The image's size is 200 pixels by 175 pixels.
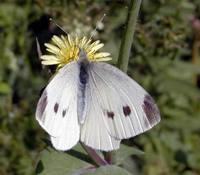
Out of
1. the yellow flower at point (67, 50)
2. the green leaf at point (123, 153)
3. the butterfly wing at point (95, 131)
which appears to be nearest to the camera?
the butterfly wing at point (95, 131)

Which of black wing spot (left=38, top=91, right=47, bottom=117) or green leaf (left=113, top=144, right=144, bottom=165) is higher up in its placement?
black wing spot (left=38, top=91, right=47, bottom=117)

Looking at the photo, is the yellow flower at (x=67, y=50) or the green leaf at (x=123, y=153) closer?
the yellow flower at (x=67, y=50)

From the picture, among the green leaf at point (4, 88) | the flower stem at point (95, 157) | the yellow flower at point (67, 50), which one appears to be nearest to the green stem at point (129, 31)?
the yellow flower at point (67, 50)

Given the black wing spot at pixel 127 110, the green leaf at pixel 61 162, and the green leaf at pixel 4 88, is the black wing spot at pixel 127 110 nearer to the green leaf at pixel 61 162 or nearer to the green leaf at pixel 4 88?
the green leaf at pixel 61 162

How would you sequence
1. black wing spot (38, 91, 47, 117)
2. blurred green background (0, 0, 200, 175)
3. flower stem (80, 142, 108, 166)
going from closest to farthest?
black wing spot (38, 91, 47, 117) < flower stem (80, 142, 108, 166) < blurred green background (0, 0, 200, 175)

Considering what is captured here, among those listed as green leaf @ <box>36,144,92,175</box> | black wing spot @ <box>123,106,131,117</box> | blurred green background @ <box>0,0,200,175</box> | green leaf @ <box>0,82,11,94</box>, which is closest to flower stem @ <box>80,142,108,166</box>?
green leaf @ <box>36,144,92,175</box>

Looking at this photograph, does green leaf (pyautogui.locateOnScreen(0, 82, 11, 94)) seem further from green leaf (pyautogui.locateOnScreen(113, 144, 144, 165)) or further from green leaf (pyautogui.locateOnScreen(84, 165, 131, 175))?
green leaf (pyautogui.locateOnScreen(84, 165, 131, 175))

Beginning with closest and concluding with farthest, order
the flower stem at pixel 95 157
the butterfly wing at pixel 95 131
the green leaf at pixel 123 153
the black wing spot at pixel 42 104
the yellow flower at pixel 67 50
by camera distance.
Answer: the black wing spot at pixel 42 104 → the butterfly wing at pixel 95 131 → the yellow flower at pixel 67 50 → the flower stem at pixel 95 157 → the green leaf at pixel 123 153

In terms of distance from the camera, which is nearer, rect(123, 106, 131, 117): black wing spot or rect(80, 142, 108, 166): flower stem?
rect(123, 106, 131, 117): black wing spot

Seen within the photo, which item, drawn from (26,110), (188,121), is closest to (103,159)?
(26,110)
